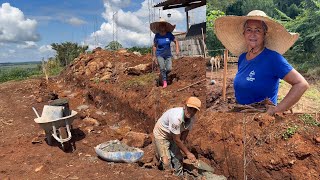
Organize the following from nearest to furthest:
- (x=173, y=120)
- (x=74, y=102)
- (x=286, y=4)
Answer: (x=286, y=4) < (x=173, y=120) < (x=74, y=102)

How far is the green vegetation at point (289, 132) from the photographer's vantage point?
4.25m

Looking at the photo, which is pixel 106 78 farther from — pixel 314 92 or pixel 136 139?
pixel 314 92

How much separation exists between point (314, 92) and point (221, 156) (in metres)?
2.48

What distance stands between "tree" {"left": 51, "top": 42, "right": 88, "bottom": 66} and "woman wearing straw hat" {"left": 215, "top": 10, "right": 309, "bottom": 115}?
19.2 meters

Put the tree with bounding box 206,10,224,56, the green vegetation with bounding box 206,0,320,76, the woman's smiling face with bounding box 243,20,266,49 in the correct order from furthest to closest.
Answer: the tree with bounding box 206,10,224,56 < the green vegetation with bounding box 206,0,320,76 < the woman's smiling face with bounding box 243,20,266,49

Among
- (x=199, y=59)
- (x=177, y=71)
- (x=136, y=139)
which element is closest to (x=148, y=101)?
(x=136, y=139)

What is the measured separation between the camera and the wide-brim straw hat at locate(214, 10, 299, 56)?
2.52 m

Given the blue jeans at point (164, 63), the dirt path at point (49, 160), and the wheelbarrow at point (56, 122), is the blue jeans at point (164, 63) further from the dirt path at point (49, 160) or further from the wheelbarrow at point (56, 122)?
the wheelbarrow at point (56, 122)

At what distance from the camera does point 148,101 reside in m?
7.79

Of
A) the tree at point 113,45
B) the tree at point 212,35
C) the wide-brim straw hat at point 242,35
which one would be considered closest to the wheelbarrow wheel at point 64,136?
the tree at point 212,35

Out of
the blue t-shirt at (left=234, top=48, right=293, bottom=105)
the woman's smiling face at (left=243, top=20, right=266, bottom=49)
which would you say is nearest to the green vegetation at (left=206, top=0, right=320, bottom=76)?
the woman's smiling face at (left=243, top=20, right=266, bottom=49)

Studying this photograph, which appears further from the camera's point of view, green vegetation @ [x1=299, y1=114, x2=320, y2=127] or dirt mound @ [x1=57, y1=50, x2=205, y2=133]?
dirt mound @ [x1=57, y1=50, x2=205, y2=133]

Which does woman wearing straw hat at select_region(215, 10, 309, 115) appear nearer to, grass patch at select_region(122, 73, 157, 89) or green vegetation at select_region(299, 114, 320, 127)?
green vegetation at select_region(299, 114, 320, 127)

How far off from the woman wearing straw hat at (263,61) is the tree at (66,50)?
19.2m
